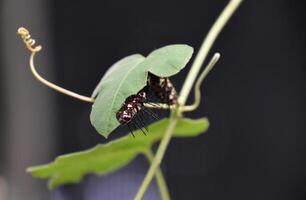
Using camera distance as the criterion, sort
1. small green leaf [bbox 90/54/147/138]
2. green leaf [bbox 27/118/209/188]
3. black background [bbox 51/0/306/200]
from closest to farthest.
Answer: small green leaf [bbox 90/54/147/138] → green leaf [bbox 27/118/209/188] → black background [bbox 51/0/306/200]

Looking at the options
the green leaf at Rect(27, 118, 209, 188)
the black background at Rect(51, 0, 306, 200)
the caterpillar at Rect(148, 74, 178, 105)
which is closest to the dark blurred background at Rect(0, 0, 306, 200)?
the black background at Rect(51, 0, 306, 200)

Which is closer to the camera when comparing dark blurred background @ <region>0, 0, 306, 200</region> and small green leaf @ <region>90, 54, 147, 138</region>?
small green leaf @ <region>90, 54, 147, 138</region>

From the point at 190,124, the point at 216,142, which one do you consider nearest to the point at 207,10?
the point at 216,142

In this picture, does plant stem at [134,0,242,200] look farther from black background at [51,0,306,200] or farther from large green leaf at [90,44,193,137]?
black background at [51,0,306,200]

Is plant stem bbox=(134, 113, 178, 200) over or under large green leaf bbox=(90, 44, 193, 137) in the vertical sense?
under

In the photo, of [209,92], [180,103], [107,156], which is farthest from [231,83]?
[180,103]

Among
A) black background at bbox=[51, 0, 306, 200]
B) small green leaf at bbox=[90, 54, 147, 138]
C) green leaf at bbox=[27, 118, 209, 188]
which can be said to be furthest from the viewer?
black background at bbox=[51, 0, 306, 200]

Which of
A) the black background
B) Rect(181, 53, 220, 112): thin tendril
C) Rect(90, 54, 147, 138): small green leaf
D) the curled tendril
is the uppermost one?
the curled tendril

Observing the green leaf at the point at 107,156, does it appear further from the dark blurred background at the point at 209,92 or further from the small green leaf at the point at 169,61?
the dark blurred background at the point at 209,92
